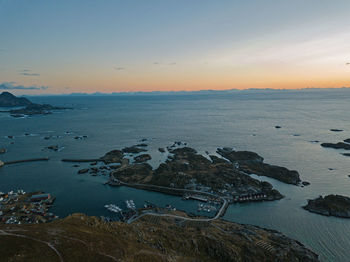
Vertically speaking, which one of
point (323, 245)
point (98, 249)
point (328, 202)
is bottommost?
point (323, 245)

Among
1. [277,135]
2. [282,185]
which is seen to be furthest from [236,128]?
[282,185]

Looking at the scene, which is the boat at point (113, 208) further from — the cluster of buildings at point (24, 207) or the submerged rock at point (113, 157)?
the submerged rock at point (113, 157)

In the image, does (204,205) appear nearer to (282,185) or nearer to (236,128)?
(282,185)

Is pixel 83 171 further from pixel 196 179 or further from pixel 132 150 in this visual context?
pixel 196 179

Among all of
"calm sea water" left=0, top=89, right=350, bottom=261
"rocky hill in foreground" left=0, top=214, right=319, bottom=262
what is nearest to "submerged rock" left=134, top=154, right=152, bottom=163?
"calm sea water" left=0, top=89, right=350, bottom=261

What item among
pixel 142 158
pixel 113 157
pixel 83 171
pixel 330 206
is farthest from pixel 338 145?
pixel 83 171

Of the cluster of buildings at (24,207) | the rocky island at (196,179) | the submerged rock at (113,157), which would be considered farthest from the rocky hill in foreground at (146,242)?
the submerged rock at (113,157)
